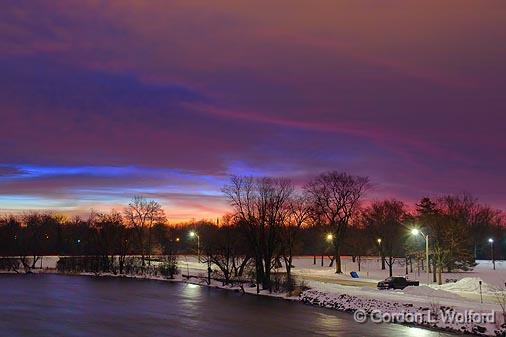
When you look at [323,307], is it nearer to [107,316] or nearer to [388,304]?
[388,304]

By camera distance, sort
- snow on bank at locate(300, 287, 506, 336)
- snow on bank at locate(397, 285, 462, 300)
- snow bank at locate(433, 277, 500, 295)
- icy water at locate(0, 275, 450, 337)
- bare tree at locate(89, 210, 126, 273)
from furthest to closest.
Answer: bare tree at locate(89, 210, 126, 273)
snow bank at locate(433, 277, 500, 295)
snow on bank at locate(397, 285, 462, 300)
icy water at locate(0, 275, 450, 337)
snow on bank at locate(300, 287, 506, 336)

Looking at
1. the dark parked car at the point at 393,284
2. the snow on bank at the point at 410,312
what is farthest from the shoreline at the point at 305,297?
the dark parked car at the point at 393,284

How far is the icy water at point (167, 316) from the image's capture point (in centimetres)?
3103

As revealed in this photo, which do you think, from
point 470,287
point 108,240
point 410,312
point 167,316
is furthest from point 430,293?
point 108,240

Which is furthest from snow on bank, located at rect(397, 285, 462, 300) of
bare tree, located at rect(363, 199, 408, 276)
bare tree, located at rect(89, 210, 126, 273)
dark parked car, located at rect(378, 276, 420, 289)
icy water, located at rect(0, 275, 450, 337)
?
bare tree, located at rect(89, 210, 126, 273)

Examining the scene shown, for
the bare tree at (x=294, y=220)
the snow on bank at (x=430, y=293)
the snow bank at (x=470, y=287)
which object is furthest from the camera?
the bare tree at (x=294, y=220)

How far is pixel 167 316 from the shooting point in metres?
37.8

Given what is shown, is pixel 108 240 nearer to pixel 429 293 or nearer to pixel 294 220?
pixel 294 220

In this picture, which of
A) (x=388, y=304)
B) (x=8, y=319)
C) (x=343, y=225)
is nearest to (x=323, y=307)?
(x=388, y=304)

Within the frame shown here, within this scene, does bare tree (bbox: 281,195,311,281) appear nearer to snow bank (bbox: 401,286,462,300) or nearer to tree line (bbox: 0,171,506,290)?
tree line (bbox: 0,171,506,290)

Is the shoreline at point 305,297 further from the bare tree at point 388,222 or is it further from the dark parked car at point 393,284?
the bare tree at point 388,222

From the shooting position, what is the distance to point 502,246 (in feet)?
455

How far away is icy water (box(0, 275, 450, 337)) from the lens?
1222 inches

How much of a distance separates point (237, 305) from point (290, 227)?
3821 cm
